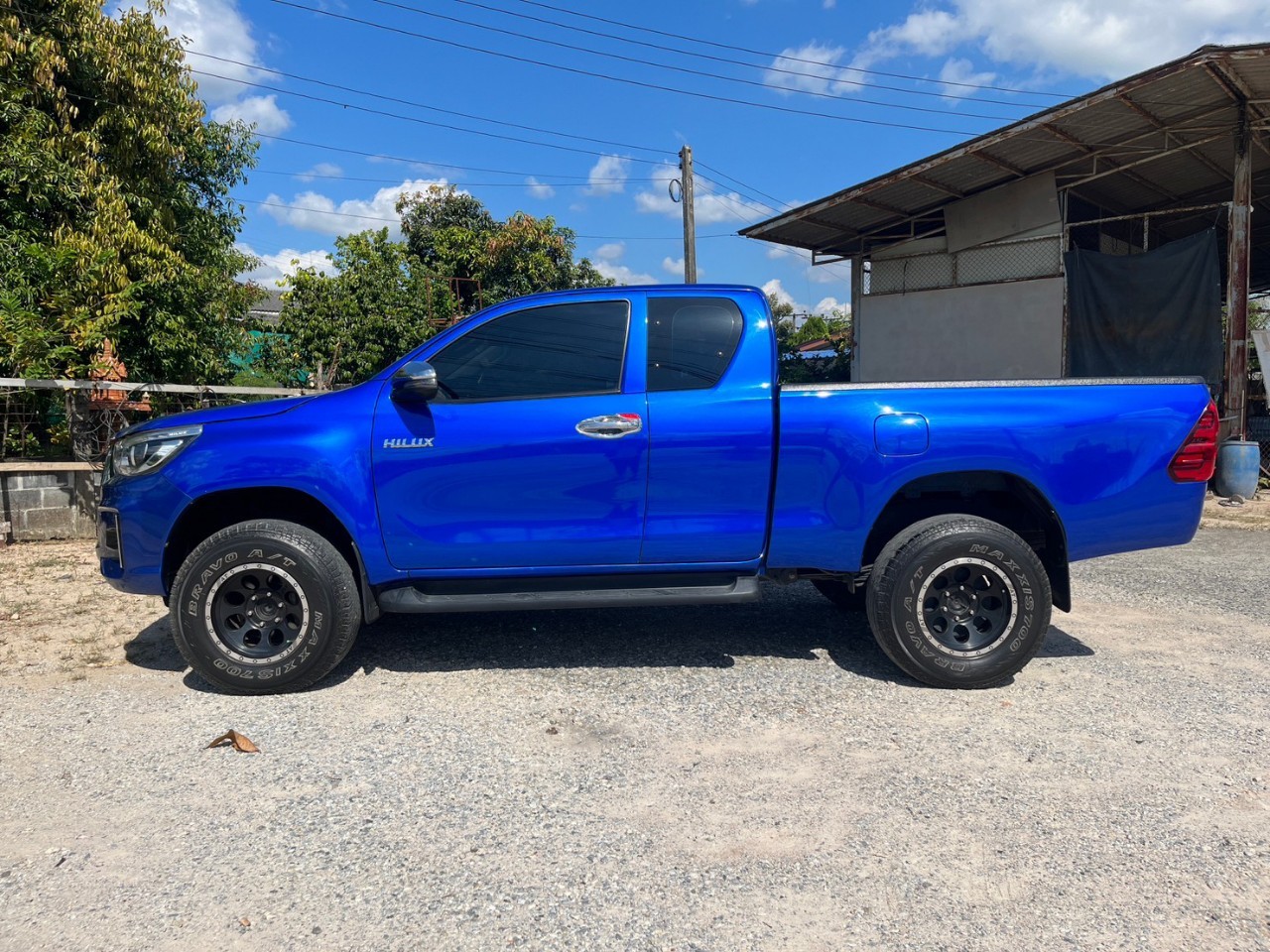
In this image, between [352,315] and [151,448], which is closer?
[151,448]

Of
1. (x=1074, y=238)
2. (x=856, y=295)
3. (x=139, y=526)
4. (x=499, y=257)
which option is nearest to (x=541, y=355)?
(x=139, y=526)

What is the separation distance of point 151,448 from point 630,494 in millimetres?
2319

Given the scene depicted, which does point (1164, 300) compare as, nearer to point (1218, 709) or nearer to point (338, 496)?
point (1218, 709)

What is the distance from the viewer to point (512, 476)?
13.3 ft

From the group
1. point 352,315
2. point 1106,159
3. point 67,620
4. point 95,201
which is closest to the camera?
point 67,620

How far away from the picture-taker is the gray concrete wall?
13.5 metres

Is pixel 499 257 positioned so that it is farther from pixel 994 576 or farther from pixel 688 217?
pixel 994 576

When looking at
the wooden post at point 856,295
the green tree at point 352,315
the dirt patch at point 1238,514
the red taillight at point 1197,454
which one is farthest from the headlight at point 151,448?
the green tree at point 352,315

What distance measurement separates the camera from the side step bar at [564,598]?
4082 millimetres

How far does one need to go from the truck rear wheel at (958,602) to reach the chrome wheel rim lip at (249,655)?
2719 mm

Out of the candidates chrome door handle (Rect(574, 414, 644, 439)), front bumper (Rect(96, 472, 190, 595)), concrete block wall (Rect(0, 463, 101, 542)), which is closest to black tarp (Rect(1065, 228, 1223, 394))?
chrome door handle (Rect(574, 414, 644, 439))

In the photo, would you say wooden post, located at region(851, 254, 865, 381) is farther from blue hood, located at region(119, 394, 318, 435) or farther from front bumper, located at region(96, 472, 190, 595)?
front bumper, located at region(96, 472, 190, 595)

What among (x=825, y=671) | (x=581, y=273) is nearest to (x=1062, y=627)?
(x=825, y=671)

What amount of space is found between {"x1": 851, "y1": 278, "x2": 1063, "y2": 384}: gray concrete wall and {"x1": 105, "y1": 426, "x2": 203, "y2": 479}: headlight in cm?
1103
